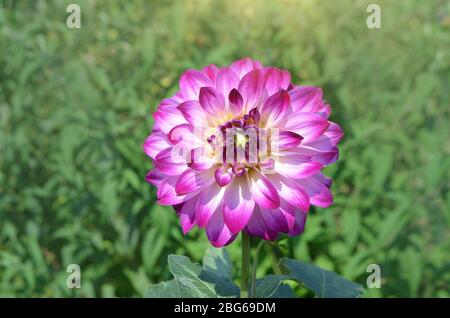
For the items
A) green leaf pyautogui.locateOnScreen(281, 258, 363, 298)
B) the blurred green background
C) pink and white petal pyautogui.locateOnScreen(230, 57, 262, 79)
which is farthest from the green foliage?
the blurred green background

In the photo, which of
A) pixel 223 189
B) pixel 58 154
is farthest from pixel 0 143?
pixel 223 189

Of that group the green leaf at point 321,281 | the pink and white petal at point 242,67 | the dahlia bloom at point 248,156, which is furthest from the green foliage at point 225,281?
the pink and white petal at point 242,67

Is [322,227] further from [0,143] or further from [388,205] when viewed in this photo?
[0,143]

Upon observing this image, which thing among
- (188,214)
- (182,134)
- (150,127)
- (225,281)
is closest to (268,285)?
(225,281)

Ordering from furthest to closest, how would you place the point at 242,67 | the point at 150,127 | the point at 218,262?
1. the point at 150,127
2. the point at 218,262
3. the point at 242,67

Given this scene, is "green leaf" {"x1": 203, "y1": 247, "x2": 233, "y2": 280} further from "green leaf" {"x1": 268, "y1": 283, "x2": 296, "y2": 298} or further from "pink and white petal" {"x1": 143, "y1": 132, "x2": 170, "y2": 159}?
"pink and white petal" {"x1": 143, "y1": 132, "x2": 170, "y2": 159}

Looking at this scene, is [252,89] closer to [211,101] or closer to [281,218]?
[211,101]
